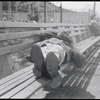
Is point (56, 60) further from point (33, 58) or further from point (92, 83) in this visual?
point (92, 83)

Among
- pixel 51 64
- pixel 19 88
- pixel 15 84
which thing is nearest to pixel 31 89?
pixel 19 88

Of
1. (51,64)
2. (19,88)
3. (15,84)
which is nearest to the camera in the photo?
(19,88)

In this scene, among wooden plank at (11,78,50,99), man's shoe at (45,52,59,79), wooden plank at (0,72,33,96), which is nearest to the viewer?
wooden plank at (11,78,50,99)

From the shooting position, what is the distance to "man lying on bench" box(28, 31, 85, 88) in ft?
12.2

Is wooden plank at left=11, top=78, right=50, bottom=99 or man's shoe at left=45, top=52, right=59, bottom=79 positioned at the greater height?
man's shoe at left=45, top=52, right=59, bottom=79

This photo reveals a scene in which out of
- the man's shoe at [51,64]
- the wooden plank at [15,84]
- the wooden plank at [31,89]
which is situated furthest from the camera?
the man's shoe at [51,64]

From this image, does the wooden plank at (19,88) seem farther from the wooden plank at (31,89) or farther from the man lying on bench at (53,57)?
the man lying on bench at (53,57)

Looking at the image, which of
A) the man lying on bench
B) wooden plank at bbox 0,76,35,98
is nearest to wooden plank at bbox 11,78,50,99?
wooden plank at bbox 0,76,35,98

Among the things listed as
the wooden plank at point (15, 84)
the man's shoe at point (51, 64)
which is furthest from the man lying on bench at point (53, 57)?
the wooden plank at point (15, 84)

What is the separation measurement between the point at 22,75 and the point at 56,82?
0.52m

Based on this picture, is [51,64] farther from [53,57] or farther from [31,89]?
[31,89]

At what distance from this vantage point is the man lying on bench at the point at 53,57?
147 inches

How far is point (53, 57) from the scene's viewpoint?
3785 millimetres

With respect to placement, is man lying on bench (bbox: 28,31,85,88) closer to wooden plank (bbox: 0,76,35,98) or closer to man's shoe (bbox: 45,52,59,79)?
man's shoe (bbox: 45,52,59,79)
